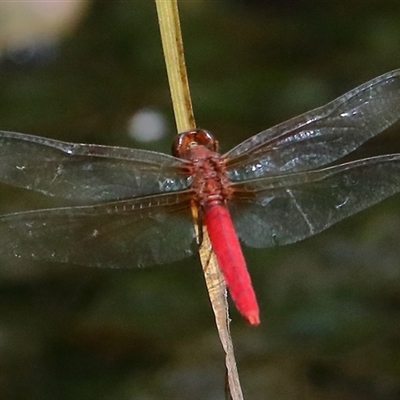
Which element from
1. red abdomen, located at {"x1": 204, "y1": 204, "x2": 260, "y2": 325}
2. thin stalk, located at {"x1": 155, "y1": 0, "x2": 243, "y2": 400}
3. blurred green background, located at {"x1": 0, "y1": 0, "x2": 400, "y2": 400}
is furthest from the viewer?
blurred green background, located at {"x1": 0, "y1": 0, "x2": 400, "y2": 400}

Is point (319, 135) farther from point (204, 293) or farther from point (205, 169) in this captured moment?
point (204, 293)

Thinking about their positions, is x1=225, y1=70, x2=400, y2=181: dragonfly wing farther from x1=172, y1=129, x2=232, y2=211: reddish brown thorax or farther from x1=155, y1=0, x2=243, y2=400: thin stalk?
x1=155, y1=0, x2=243, y2=400: thin stalk

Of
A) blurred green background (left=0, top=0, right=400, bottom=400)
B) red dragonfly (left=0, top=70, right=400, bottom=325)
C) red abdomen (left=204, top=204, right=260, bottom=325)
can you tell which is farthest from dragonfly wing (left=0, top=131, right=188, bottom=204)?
blurred green background (left=0, top=0, right=400, bottom=400)

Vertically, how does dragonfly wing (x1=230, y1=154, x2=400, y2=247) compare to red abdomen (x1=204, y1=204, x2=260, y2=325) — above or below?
above

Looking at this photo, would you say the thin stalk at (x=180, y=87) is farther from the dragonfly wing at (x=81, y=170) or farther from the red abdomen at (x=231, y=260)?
the dragonfly wing at (x=81, y=170)

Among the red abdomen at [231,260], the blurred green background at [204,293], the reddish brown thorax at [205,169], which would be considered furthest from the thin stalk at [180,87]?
the blurred green background at [204,293]

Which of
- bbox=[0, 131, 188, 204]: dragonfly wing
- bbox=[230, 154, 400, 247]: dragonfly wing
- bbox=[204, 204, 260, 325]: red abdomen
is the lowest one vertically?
bbox=[204, 204, 260, 325]: red abdomen

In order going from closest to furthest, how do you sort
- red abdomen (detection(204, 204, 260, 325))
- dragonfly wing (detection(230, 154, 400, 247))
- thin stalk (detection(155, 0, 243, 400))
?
thin stalk (detection(155, 0, 243, 400)) → red abdomen (detection(204, 204, 260, 325)) → dragonfly wing (detection(230, 154, 400, 247))
